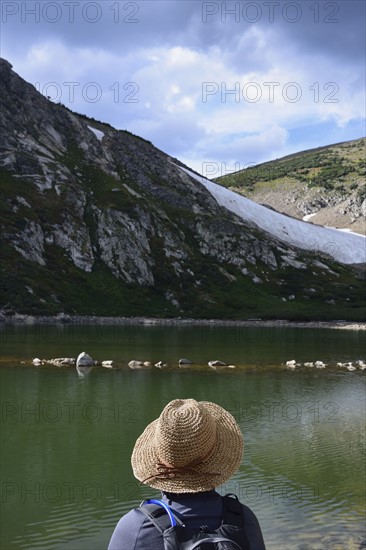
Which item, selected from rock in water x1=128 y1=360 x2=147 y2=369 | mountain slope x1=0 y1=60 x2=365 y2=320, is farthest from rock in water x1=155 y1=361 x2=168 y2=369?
mountain slope x1=0 y1=60 x2=365 y2=320

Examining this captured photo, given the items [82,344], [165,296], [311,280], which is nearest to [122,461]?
[82,344]

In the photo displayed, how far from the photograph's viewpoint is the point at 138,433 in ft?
92.6

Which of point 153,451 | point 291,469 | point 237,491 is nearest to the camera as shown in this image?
point 153,451

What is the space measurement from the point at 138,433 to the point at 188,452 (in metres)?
23.9

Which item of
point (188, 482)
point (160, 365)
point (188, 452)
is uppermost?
point (188, 452)

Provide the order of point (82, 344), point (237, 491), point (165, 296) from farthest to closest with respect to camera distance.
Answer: point (165, 296) → point (82, 344) → point (237, 491)

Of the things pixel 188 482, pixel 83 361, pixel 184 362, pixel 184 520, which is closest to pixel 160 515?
pixel 184 520

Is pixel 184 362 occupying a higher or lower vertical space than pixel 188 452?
lower

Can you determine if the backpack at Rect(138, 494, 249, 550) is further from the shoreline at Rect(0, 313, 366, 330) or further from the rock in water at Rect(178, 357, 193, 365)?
the shoreline at Rect(0, 313, 366, 330)

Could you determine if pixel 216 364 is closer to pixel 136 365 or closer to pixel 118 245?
pixel 136 365

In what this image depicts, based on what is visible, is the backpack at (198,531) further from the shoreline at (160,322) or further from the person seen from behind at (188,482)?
the shoreline at (160,322)

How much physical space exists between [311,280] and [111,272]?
6663cm

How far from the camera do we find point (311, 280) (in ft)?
571

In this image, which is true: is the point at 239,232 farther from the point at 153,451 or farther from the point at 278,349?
the point at 153,451
